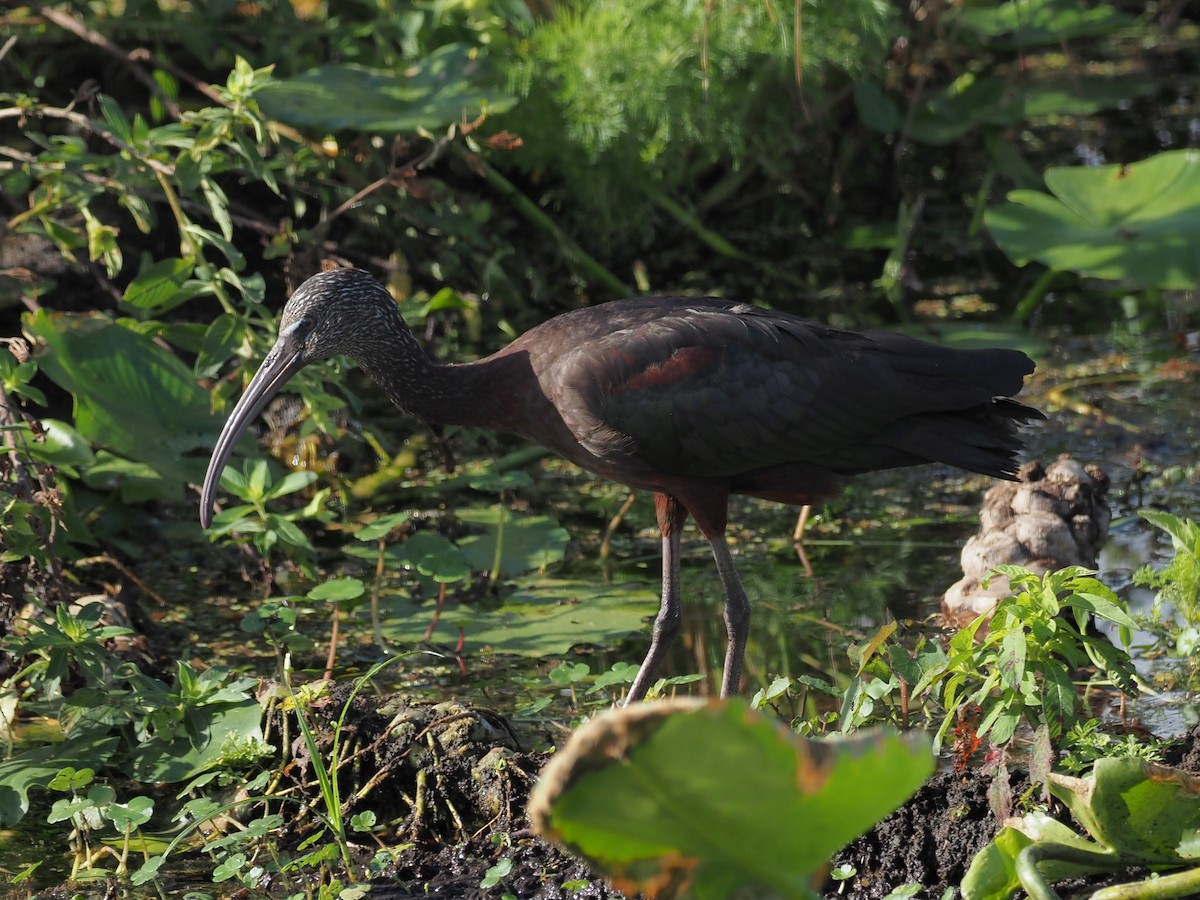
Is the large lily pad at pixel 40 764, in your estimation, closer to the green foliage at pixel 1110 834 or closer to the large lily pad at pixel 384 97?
the green foliage at pixel 1110 834

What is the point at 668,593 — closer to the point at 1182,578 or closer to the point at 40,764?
the point at 1182,578

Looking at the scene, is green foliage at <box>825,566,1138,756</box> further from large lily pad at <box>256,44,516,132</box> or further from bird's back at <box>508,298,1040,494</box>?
large lily pad at <box>256,44,516,132</box>

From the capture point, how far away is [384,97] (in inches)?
227

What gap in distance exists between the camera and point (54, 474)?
434 cm

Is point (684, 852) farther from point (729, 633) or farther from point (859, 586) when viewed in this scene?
point (859, 586)

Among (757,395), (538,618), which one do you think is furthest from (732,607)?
(538,618)

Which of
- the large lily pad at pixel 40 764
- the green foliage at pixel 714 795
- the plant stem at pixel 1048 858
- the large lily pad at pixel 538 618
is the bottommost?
the large lily pad at pixel 538 618

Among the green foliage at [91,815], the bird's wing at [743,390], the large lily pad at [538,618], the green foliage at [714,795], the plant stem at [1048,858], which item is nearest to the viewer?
the green foliage at [714,795]

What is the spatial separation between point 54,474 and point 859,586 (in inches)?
93.7

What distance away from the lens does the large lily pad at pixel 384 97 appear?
5.45 metres

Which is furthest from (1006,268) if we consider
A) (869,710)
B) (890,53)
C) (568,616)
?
(869,710)

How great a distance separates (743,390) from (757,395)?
39 mm

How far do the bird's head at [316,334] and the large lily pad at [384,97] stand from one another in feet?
3.79

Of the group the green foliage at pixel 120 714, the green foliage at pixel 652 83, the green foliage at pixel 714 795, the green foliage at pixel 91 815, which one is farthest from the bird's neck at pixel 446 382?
the green foliage at pixel 652 83
